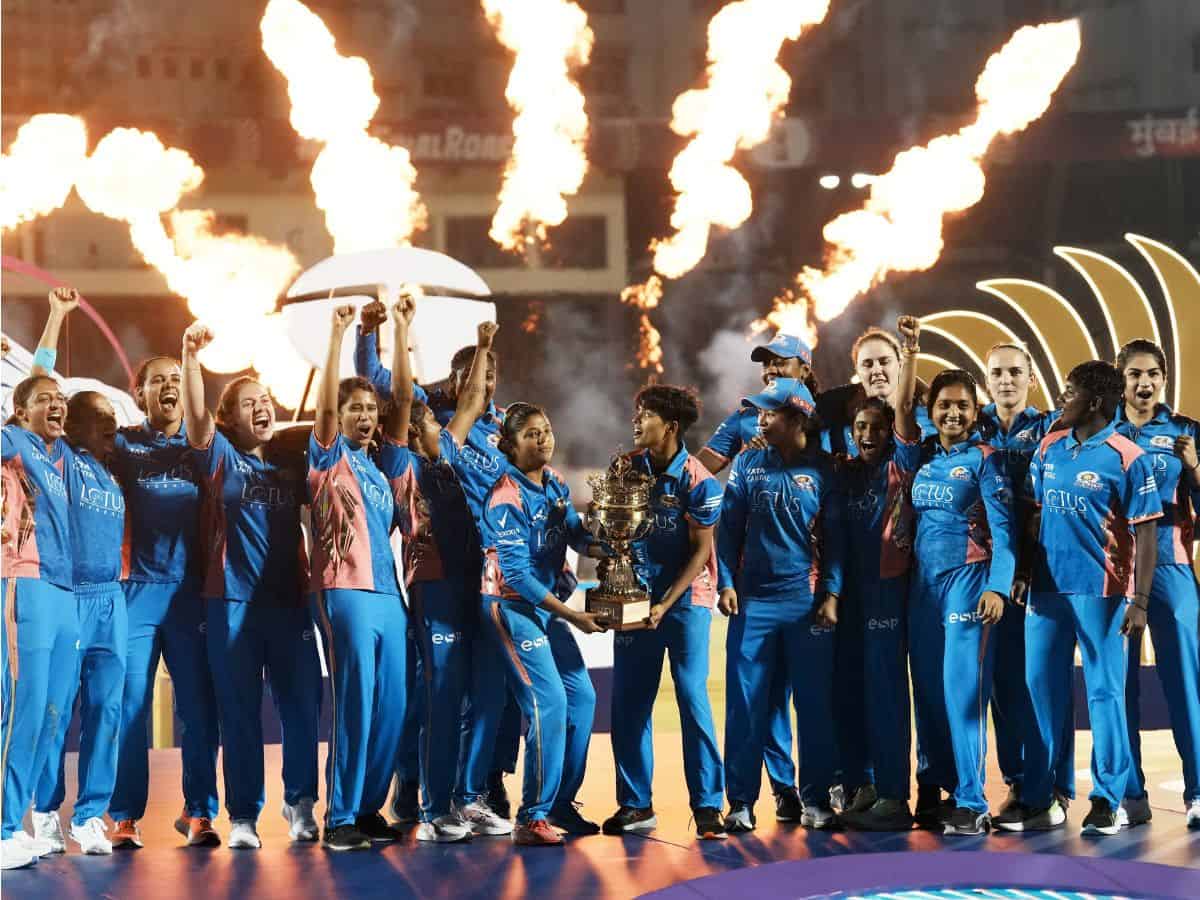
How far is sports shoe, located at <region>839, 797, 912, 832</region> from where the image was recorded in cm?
517

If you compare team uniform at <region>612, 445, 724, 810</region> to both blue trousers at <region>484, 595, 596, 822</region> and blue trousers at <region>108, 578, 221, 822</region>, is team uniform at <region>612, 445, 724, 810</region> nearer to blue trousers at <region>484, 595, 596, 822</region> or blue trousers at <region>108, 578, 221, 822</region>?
blue trousers at <region>484, 595, 596, 822</region>

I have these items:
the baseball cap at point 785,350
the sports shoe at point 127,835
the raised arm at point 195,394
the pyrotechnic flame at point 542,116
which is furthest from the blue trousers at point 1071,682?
the pyrotechnic flame at point 542,116

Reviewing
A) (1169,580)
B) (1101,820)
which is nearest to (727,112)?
(1169,580)

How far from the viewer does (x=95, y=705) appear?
5008 mm

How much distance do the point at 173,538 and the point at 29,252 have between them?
4.60m

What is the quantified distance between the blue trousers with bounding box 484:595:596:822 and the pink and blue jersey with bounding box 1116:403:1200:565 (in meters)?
2.14

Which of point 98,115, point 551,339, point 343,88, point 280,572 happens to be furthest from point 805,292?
point 280,572

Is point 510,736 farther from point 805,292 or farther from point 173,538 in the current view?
point 805,292

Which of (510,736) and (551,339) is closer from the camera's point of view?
(510,736)

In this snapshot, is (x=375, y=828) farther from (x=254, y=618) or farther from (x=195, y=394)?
(x=195, y=394)

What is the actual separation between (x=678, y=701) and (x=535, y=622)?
57 cm

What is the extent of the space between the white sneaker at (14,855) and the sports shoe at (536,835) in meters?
1.56

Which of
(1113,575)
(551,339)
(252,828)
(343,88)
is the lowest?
(252,828)

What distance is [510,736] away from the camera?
545 centimetres
